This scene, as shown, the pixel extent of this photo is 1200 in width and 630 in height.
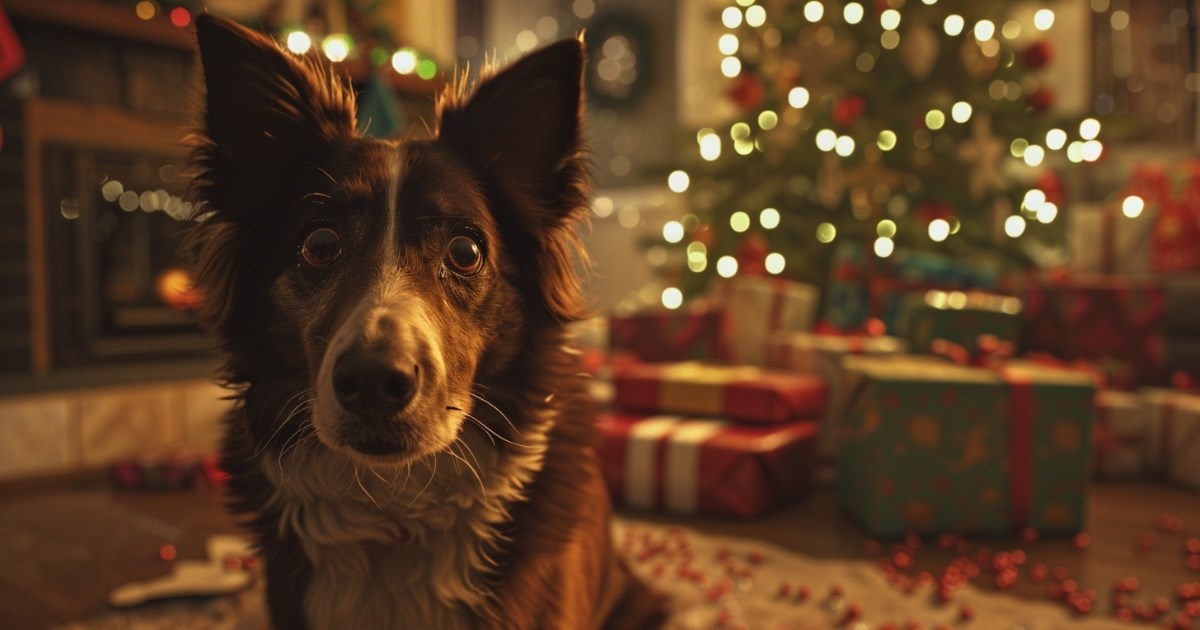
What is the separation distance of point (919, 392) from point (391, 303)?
161 centimetres

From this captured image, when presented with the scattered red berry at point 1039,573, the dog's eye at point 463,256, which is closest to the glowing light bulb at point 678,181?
the scattered red berry at point 1039,573

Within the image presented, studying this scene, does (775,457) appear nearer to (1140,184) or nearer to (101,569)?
(101,569)

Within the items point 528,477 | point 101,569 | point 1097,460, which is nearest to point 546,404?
point 528,477

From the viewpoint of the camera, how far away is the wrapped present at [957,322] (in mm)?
2367

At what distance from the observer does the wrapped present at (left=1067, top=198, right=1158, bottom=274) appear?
126 inches

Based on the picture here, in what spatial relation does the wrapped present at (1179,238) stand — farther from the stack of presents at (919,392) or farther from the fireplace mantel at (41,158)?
the fireplace mantel at (41,158)

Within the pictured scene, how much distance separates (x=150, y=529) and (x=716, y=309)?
214cm

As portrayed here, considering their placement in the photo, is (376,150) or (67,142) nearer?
(376,150)

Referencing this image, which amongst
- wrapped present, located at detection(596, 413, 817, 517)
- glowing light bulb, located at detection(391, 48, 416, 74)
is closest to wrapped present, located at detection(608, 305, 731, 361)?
wrapped present, located at detection(596, 413, 817, 517)

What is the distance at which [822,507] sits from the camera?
2365 mm

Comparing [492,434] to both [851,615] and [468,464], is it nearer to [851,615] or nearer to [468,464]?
A: [468,464]

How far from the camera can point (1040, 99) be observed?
3.47 m

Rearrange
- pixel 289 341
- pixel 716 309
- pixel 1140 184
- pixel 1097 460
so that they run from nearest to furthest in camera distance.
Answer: pixel 289 341, pixel 1097 460, pixel 716 309, pixel 1140 184

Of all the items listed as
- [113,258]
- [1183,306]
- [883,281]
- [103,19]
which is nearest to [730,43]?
[883,281]
